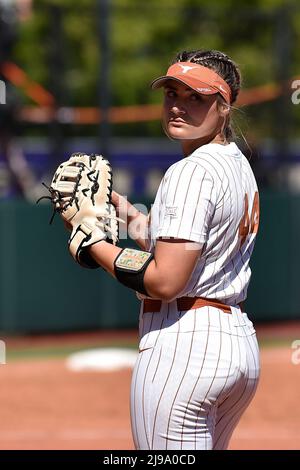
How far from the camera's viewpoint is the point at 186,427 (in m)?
2.87

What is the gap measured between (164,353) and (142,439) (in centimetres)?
26

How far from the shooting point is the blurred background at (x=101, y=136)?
989cm

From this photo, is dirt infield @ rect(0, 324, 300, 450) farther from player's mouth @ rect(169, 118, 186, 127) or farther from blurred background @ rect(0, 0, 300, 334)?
player's mouth @ rect(169, 118, 186, 127)

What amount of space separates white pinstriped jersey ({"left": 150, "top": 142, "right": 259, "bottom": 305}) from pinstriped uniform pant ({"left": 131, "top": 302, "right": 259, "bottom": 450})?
0.30 feet

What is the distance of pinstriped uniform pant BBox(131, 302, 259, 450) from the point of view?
2869mm

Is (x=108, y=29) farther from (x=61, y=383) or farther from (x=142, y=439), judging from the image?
(x=142, y=439)

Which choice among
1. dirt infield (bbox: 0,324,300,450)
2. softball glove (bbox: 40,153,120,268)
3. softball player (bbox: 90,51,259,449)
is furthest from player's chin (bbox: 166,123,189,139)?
dirt infield (bbox: 0,324,300,450)

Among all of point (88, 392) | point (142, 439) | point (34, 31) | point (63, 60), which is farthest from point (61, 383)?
A: point (34, 31)

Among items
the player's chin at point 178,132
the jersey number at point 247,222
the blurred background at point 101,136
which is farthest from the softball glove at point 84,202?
the blurred background at point 101,136

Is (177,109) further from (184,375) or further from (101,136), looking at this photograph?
(101,136)

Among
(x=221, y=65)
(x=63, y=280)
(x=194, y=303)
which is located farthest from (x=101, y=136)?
(x=194, y=303)

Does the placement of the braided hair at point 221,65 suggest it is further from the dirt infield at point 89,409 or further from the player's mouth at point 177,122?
the dirt infield at point 89,409

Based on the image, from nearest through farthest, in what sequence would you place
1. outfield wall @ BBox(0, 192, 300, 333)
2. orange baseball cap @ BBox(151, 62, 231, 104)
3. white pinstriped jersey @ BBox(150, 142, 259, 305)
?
white pinstriped jersey @ BBox(150, 142, 259, 305) < orange baseball cap @ BBox(151, 62, 231, 104) < outfield wall @ BBox(0, 192, 300, 333)

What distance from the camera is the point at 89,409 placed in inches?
275
